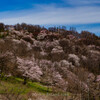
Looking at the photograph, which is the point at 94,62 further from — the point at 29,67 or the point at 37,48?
the point at 29,67

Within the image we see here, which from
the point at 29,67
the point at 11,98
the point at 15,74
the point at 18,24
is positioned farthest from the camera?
the point at 18,24

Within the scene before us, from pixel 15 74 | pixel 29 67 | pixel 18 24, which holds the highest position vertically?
pixel 18 24

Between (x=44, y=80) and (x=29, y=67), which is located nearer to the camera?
(x=29, y=67)

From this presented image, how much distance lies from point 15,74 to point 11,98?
14.9m

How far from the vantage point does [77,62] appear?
195ft

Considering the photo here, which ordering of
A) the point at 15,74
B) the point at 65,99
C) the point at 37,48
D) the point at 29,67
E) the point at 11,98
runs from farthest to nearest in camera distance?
the point at 37,48, the point at 15,74, the point at 29,67, the point at 65,99, the point at 11,98

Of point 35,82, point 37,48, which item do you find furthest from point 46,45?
point 35,82

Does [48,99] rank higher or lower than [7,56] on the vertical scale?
lower

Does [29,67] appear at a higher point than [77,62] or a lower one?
higher

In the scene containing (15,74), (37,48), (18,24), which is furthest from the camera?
(18,24)

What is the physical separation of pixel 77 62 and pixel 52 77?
106 ft

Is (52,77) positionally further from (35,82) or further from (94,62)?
(94,62)

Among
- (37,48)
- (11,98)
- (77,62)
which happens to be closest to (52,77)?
(11,98)

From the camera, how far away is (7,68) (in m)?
28.0
